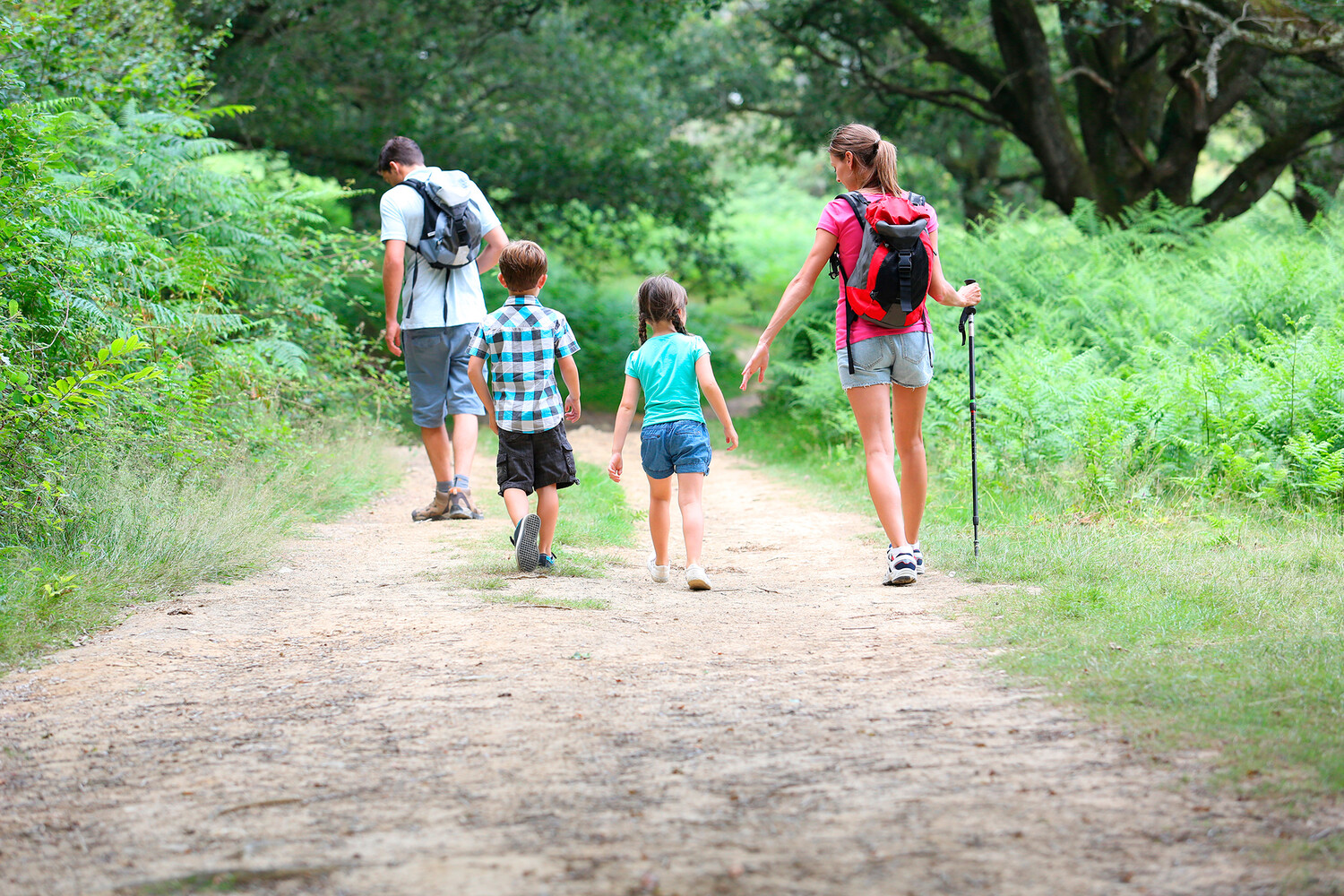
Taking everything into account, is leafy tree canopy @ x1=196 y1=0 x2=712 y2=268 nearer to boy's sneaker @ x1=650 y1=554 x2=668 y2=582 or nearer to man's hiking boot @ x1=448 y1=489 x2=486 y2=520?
man's hiking boot @ x1=448 y1=489 x2=486 y2=520

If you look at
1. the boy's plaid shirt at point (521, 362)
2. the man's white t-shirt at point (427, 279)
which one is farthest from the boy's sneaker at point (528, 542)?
the man's white t-shirt at point (427, 279)

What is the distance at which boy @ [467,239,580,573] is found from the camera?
5516mm

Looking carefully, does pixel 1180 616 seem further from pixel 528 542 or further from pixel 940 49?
pixel 940 49

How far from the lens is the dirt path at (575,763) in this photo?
8.02ft

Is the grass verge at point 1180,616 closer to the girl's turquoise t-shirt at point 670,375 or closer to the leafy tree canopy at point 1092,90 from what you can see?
the girl's turquoise t-shirt at point 670,375

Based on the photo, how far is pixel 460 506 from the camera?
717 centimetres

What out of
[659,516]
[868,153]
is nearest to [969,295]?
[868,153]

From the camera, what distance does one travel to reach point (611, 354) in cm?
1794

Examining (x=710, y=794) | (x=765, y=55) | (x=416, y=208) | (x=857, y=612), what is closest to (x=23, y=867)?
(x=710, y=794)

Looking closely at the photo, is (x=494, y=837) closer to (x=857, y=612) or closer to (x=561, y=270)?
(x=857, y=612)

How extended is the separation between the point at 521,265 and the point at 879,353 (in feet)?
5.84

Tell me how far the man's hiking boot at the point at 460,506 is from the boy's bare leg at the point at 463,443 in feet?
0.41

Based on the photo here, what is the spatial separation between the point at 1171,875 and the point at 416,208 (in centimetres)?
583

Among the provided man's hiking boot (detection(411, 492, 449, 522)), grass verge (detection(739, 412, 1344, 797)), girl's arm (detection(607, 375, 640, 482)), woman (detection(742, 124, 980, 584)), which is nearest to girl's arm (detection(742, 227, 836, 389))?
woman (detection(742, 124, 980, 584))
